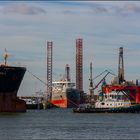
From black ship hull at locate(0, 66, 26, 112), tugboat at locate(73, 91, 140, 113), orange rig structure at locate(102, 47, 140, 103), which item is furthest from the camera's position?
orange rig structure at locate(102, 47, 140, 103)

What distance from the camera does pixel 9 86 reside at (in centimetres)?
9294

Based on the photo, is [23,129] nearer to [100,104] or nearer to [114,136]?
[114,136]

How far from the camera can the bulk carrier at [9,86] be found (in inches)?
3623

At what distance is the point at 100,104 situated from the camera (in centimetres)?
9925

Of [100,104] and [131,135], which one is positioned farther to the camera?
[100,104]

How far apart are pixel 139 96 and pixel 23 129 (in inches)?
2997

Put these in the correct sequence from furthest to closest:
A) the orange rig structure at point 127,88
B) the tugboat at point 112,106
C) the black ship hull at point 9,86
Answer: the orange rig structure at point 127,88 < the tugboat at point 112,106 < the black ship hull at point 9,86

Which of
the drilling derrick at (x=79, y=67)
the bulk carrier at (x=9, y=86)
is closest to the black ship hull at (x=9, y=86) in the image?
the bulk carrier at (x=9, y=86)

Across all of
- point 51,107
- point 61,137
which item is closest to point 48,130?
point 61,137

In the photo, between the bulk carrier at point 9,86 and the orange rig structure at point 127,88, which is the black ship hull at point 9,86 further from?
the orange rig structure at point 127,88

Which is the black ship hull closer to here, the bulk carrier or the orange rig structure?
the bulk carrier

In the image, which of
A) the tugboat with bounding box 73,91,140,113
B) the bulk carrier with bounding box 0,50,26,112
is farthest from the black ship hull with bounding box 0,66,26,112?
the tugboat with bounding box 73,91,140,113

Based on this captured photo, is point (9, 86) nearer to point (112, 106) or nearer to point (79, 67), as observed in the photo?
point (112, 106)

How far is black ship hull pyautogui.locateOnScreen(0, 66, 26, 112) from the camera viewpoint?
3622 inches
